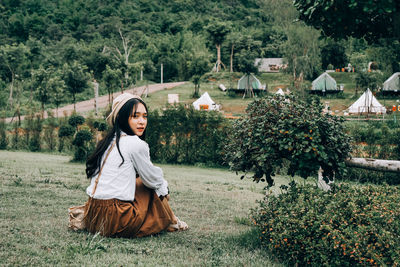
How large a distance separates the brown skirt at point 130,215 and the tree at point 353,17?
2401mm

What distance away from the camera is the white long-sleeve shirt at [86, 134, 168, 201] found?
3545 millimetres

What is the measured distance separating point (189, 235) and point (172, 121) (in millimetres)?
9959

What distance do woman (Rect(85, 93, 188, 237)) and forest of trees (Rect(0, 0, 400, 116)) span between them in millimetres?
18075

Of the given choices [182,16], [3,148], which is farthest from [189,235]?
[182,16]

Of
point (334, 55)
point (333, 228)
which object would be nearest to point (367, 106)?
point (333, 228)

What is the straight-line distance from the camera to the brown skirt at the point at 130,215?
11.6 feet

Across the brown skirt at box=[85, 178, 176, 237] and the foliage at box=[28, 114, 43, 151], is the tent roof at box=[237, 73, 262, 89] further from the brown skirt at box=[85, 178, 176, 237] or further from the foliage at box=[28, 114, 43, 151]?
the brown skirt at box=[85, 178, 176, 237]

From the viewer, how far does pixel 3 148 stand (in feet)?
49.3

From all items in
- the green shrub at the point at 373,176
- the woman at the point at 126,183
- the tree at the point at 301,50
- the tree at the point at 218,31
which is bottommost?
the green shrub at the point at 373,176

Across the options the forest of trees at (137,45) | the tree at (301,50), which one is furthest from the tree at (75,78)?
the tree at (301,50)

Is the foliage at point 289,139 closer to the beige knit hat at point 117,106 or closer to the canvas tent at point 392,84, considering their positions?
the beige knit hat at point 117,106

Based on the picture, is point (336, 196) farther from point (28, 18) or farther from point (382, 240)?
point (28, 18)

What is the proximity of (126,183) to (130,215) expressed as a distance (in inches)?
11.4

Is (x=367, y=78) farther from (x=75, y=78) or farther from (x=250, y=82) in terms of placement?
(x=75, y=78)
